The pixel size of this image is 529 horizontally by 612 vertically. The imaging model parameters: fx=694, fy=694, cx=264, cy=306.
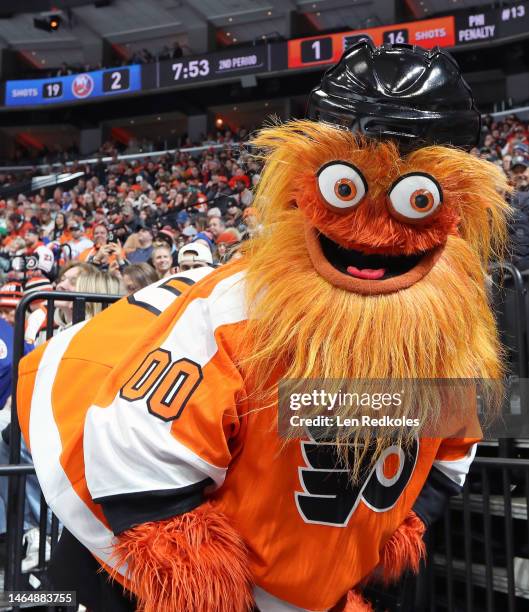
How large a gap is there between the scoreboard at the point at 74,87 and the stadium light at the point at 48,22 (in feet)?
4.19

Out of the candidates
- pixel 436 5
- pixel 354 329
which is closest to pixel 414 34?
pixel 436 5

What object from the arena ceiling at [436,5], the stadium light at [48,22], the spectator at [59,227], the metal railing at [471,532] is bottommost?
the metal railing at [471,532]

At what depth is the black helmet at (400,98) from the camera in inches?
41.1

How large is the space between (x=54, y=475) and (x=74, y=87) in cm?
1907

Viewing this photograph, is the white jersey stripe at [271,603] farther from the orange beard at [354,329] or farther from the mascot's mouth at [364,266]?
the mascot's mouth at [364,266]

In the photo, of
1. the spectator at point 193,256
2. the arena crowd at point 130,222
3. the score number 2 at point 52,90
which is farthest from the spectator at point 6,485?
the score number 2 at point 52,90

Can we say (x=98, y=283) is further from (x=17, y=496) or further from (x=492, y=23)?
(x=492, y=23)

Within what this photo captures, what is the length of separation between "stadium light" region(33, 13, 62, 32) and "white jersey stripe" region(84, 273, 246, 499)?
1902 cm

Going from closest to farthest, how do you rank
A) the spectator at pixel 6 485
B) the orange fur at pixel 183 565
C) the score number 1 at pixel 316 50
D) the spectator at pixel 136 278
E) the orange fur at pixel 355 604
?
1. the orange fur at pixel 183 565
2. the orange fur at pixel 355 604
3. the spectator at pixel 6 485
4. the spectator at pixel 136 278
5. the score number 1 at pixel 316 50

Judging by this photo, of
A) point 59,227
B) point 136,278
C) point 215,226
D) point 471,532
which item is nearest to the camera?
point 471,532

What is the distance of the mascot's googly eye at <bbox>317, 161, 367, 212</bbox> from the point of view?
1.00 meters

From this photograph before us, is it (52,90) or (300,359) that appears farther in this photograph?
(52,90)

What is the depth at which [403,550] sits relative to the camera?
1.25 meters

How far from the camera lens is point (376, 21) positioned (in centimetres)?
1591
